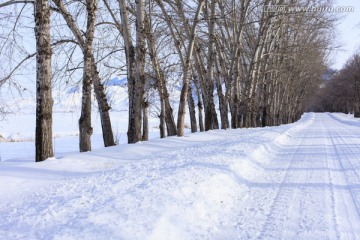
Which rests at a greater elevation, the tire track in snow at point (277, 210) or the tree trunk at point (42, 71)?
the tree trunk at point (42, 71)

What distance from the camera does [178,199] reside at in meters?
4.43

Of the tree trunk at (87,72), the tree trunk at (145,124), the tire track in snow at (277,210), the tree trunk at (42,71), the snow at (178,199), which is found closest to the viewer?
the snow at (178,199)

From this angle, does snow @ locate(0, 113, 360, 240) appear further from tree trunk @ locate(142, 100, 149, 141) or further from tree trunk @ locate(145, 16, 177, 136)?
tree trunk @ locate(145, 16, 177, 136)

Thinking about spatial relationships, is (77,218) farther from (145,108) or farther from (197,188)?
(145,108)

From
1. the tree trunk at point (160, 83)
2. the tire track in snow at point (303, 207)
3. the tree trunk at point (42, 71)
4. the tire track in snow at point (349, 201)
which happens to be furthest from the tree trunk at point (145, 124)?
the tire track in snow at point (349, 201)

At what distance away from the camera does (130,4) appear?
14.2 m

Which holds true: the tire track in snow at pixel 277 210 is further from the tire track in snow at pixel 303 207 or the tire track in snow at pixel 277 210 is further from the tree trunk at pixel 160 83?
the tree trunk at pixel 160 83

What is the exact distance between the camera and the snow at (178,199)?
3.59 m

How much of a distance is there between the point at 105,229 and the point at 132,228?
0.28 metres

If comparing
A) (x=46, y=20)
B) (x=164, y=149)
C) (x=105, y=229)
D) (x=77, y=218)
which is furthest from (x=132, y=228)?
(x=164, y=149)

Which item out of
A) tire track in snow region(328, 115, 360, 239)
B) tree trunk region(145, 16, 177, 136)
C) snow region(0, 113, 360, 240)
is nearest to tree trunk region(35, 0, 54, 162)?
snow region(0, 113, 360, 240)

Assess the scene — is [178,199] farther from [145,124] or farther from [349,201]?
[145,124]

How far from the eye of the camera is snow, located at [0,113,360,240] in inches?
141

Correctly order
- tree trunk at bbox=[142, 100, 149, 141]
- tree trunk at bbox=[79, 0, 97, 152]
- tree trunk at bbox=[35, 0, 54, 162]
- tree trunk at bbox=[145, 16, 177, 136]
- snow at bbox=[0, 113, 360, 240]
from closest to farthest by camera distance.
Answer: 1. snow at bbox=[0, 113, 360, 240]
2. tree trunk at bbox=[35, 0, 54, 162]
3. tree trunk at bbox=[79, 0, 97, 152]
4. tree trunk at bbox=[142, 100, 149, 141]
5. tree trunk at bbox=[145, 16, 177, 136]
